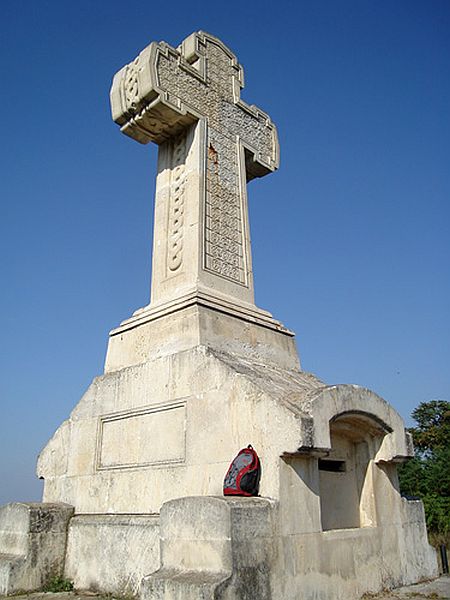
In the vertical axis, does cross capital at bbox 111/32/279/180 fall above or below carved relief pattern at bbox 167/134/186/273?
above

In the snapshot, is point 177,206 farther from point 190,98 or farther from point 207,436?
point 207,436

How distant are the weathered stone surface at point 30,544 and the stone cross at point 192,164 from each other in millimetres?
3269

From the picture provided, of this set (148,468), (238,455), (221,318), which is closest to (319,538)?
(238,455)

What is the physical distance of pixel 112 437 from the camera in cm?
765

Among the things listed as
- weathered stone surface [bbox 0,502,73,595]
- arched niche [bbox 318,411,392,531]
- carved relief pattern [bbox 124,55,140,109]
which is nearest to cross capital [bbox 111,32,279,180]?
carved relief pattern [bbox 124,55,140,109]

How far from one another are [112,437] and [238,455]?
2.53 m

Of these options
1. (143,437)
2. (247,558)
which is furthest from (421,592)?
(143,437)

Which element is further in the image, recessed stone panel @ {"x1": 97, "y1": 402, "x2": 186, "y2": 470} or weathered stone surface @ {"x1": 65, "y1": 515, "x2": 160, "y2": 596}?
recessed stone panel @ {"x1": 97, "y1": 402, "x2": 186, "y2": 470}

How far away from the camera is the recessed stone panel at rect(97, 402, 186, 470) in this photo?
676 cm

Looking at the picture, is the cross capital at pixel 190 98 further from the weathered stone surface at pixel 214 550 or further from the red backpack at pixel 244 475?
the weathered stone surface at pixel 214 550

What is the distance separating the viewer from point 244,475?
220 inches

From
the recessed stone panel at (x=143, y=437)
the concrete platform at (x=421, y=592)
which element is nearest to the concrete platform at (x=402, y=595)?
the concrete platform at (x=421, y=592)

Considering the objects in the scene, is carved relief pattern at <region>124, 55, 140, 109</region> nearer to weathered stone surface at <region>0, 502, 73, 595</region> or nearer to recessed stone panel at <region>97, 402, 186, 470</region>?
recessed stone panel at <region>97, 402, 186, 470</region>

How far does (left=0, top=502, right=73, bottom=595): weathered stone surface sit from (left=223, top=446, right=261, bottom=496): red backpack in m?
2.88
